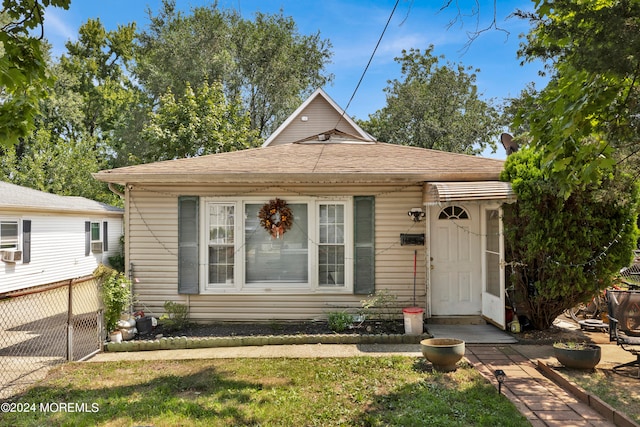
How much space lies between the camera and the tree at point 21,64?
358 cm

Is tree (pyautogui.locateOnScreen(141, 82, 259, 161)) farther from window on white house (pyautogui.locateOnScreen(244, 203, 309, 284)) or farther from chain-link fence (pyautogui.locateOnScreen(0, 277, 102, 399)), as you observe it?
window on white house (pyautogui.locateOnScreen(244, 203, 309, 284))

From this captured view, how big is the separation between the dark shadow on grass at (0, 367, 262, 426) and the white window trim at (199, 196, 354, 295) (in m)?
2.40

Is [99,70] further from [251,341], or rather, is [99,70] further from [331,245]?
[251,341]

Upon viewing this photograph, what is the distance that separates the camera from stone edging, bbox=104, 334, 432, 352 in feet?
21.6

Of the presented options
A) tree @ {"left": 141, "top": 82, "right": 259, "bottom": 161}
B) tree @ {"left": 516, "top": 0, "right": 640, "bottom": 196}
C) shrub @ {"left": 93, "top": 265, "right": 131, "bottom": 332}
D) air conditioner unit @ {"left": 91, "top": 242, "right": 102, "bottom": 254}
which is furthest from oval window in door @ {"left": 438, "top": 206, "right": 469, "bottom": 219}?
air conditioner unit @ {"left": 91, "top": 242, "right": 102, "bottom": 254}

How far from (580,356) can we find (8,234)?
14000mm

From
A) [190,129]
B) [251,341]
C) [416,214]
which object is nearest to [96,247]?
[190,129]

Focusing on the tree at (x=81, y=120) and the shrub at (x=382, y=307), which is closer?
the shrub at (x=382, y=307)

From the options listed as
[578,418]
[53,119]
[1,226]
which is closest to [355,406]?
[578,418]

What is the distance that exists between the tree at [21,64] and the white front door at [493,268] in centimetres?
656

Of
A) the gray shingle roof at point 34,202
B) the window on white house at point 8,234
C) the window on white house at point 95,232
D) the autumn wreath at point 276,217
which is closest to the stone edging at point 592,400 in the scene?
the autumn wreath at point 276,217

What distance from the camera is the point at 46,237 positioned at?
540 inches

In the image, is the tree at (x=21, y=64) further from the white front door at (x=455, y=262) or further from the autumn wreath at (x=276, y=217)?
the white front door at (x=455, y=262)

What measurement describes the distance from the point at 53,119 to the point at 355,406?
27.4 m
